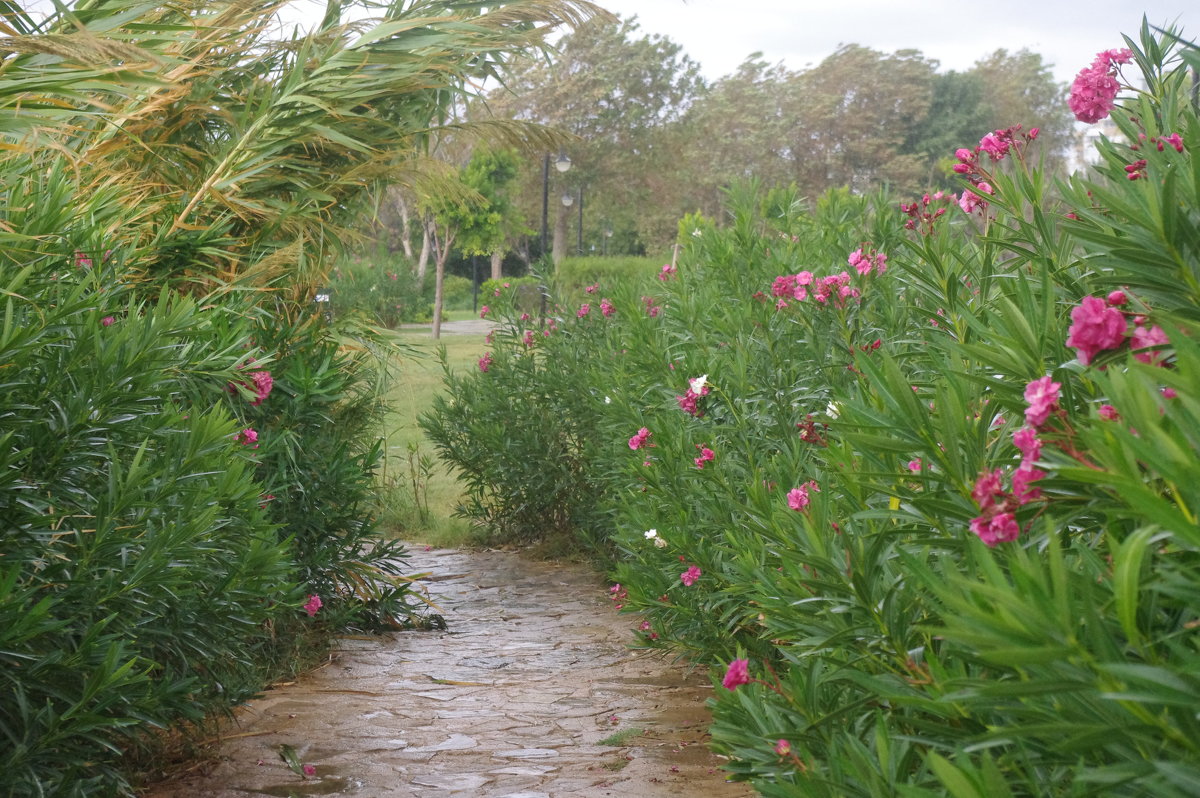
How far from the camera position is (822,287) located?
4.17 metres

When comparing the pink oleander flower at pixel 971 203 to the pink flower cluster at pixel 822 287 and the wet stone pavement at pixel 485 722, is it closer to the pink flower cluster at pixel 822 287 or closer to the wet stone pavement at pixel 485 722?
the pink flower cluster at pixel 822 287

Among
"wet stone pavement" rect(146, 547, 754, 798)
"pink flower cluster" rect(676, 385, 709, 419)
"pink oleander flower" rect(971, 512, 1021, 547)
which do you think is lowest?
"wet stone pavement" rect(146, 547, 754, 798)

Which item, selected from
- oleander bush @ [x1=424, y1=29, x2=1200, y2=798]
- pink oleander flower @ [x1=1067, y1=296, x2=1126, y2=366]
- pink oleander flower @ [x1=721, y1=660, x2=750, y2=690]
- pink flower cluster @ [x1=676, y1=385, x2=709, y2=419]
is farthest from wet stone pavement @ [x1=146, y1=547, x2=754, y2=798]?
pink oleander flower @ [x1=1067, y1=296, x2=1126, y2=366]

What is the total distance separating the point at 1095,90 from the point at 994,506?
51.6 inches

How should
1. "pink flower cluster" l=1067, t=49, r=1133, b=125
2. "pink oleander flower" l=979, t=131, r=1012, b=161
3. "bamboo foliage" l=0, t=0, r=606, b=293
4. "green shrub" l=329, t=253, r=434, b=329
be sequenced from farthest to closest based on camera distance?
"green shrub" l=329, t=253, r=434, b=329 → "bamboo foliage" l=0, t=0, r=606, b=293 → "pink oleander flower" l=979, t=131, r=1012, b=161 → "pink flower cluster" l=1067, t=49, r=1133, b=125

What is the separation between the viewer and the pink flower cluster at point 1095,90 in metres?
2.30

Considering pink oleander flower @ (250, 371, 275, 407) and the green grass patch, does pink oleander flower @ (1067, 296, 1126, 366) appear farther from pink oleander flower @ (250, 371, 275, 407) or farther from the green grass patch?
pink oleander flower @ (250, 371, 275, 407)

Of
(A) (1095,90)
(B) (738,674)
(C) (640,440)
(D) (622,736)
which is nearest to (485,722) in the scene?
(D) (622,736)

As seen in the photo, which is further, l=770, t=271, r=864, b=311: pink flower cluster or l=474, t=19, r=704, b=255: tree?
l=474, t=19, r=704, b=255: tree

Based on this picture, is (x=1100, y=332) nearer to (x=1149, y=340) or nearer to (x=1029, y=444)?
(x=1149, y=340)

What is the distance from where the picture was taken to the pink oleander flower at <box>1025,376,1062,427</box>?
1.40 meters

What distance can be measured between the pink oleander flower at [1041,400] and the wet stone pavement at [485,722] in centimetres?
255

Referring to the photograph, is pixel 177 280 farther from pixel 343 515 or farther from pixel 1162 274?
pixel 1162 274

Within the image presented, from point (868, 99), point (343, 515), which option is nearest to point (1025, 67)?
point (868, 99)
